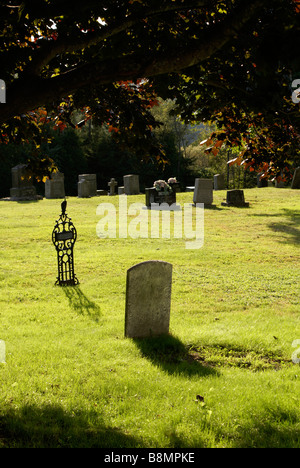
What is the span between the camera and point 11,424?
157 inches

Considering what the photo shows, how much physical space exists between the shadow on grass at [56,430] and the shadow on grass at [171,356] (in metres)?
1.36

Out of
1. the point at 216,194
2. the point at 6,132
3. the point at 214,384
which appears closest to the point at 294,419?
the point at 214,384

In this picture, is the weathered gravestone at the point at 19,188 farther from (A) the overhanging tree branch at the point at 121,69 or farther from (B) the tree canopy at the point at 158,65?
(A) the overhanging tree branch at the point at 121,69

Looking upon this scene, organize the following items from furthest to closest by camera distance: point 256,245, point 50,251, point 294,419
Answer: point 256,245
point 50,251
point 294,419

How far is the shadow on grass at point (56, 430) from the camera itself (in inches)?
147

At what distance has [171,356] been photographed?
228 inches

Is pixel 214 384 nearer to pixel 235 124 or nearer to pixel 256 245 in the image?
pixel 235 124

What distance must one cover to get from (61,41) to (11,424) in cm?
352

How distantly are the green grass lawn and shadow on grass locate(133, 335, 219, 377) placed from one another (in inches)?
0.7

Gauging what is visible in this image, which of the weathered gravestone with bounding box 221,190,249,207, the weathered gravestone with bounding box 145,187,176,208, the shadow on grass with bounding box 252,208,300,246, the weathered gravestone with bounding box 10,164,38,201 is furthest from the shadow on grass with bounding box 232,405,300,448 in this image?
the weathered gravestone with bounding box 10,164,38,201

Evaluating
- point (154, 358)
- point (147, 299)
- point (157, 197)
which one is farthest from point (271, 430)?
point (157, 197)

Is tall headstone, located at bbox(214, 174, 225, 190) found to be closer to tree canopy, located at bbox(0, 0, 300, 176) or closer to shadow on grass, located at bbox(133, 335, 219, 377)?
tree canopy, located at bbox(0, 0, 300, 176)
